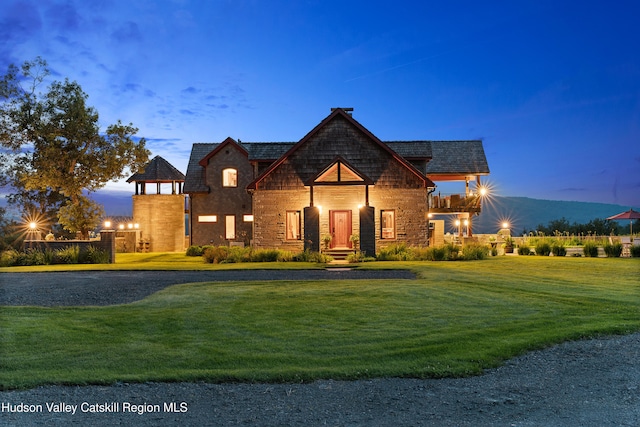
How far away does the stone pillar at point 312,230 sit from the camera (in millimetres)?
26422

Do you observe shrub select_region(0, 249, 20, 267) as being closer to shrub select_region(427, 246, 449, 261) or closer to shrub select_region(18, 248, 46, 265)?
shrub select_region(18, 248, 46, 265)

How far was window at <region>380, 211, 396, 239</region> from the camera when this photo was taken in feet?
93.3

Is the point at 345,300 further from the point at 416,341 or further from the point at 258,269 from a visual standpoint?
the point at 258,269

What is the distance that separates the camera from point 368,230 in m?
26.1

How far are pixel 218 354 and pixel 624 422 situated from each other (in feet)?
16.9

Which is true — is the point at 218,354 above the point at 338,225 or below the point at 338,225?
below

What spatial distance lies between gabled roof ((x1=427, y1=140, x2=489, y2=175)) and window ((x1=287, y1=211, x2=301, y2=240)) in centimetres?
1133

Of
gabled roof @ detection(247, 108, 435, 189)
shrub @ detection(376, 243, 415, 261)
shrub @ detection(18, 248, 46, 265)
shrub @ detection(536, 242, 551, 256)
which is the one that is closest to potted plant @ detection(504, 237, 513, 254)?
shrub @ detection(536, 242, 551, 256)

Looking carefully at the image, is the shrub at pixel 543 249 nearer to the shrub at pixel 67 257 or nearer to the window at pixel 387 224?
the window at pixel 387 224

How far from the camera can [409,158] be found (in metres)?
31.8

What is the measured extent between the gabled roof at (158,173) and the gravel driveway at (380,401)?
3253 centimetres

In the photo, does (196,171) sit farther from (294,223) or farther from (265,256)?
(265,256)

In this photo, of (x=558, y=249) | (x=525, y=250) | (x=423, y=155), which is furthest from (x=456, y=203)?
(x=558, y=249)

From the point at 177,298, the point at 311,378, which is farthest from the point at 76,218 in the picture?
the point at 311,378
